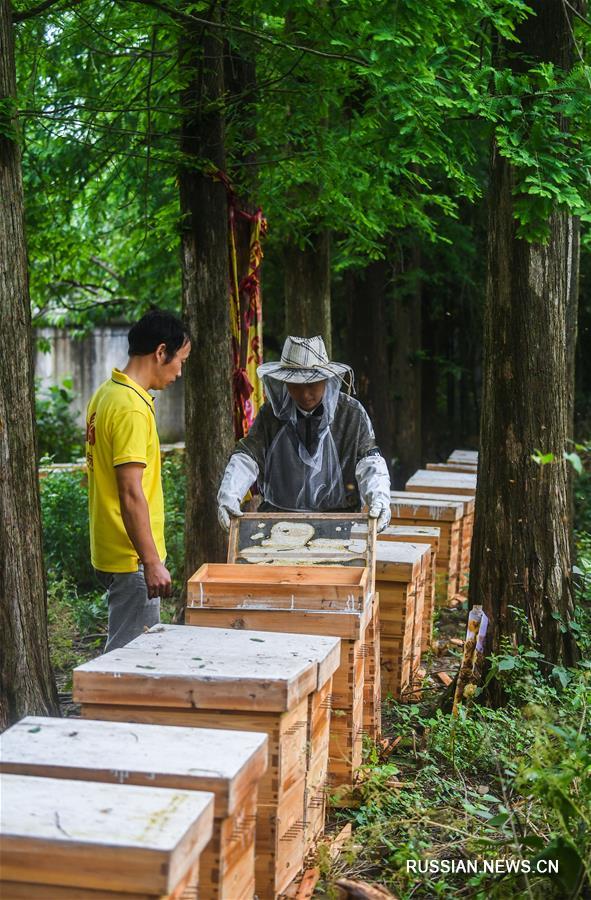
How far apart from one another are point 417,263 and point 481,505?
31.7ft

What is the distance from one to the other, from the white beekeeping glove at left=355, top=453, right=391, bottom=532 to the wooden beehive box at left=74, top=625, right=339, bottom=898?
154cm

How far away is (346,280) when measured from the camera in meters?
14.9

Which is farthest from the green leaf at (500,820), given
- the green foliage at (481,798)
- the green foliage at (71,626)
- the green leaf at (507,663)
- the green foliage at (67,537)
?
the green foliage at (67,537)

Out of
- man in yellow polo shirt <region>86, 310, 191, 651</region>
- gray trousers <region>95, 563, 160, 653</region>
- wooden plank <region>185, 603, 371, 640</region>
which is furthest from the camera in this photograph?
gray trousers <region>95, 563, 160, 653</region>

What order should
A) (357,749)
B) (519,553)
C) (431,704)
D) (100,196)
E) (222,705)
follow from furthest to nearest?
(100,196) < (431,704) < (519,553) < (357,749) < (222,705)

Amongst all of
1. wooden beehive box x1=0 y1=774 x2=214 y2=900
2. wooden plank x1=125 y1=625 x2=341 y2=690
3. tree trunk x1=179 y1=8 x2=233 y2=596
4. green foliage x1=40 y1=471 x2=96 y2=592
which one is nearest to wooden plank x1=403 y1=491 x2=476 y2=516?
tree trunk x1=179 y1=8 x2=233 y2=596

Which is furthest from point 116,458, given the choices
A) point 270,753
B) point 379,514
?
point 270,753

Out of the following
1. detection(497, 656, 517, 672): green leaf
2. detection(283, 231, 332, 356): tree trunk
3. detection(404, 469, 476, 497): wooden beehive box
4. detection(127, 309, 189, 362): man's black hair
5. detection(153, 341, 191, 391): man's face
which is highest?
detection(283, 231, 332, 356): tree trunk

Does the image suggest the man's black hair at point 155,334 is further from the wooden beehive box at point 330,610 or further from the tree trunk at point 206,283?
the tree trunk at point 206,283

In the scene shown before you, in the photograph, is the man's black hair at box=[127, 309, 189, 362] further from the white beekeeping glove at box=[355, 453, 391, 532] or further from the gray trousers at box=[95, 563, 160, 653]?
the white beekeeping glove at box=[355, 453, 391, 532]

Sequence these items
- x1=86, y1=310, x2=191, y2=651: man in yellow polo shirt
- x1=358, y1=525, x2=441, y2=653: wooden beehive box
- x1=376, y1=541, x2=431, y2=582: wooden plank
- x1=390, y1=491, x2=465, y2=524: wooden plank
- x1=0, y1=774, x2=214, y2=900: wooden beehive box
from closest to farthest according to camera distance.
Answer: x1=0, y1=774, x2=214, y2=900: wooden beehive box < x1=86, y1=310, x2=191, y2=651: man in yellow polo shirt < x1=376, y1=541, x2=431, y2=582: wooden plank < x1=358, y1=525, x2=441, y2=653: wooden beehive box < x1=390, y1=491, x2=465, y2=524: wooden plank

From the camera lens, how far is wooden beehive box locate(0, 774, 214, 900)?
91.4 inches

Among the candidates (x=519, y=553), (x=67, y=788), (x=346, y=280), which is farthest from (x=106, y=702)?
(x=346, y=280)

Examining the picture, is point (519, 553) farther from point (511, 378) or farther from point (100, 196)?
point (100, 196)
